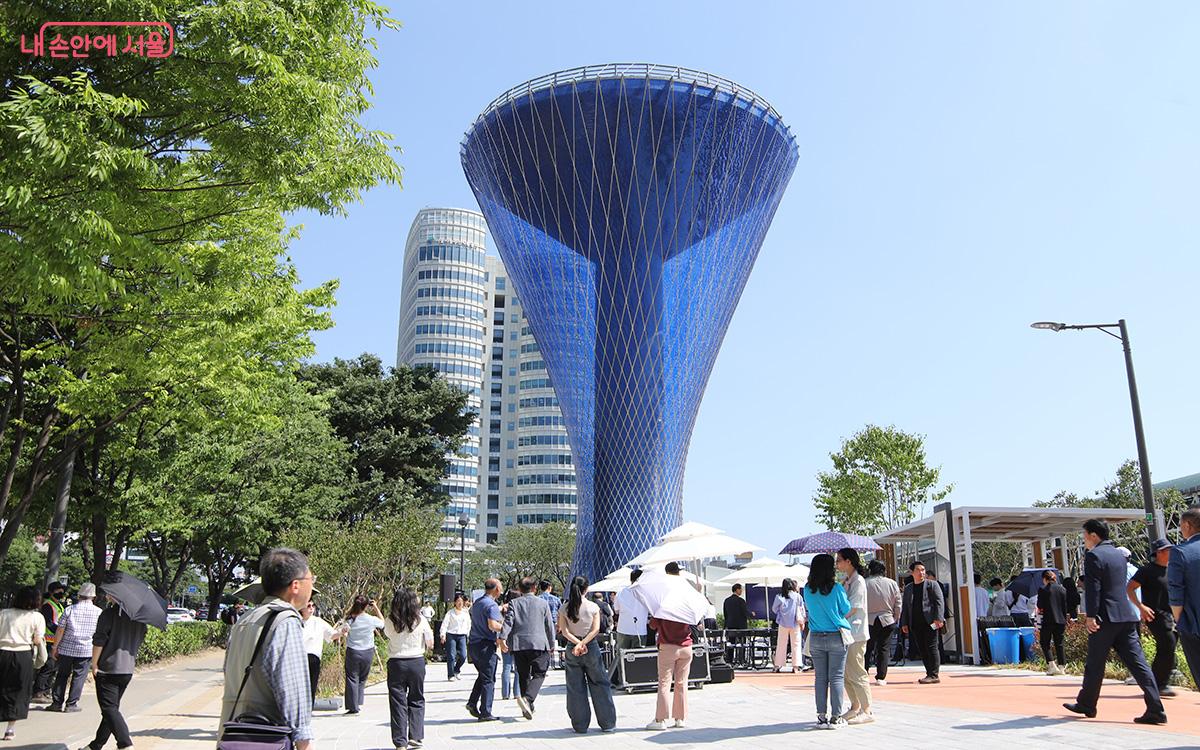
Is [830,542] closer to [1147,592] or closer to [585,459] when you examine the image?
[1147,592]

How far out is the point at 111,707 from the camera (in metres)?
8.02

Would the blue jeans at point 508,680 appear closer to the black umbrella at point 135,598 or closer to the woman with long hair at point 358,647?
the woman with long hair at point 358,647

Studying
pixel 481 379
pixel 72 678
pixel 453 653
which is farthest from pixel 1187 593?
pixel 481 379

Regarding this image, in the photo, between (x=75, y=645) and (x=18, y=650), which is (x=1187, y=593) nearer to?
(x=18, y=650)

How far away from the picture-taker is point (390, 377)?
47.9 meters

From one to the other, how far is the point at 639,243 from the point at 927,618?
29408mm

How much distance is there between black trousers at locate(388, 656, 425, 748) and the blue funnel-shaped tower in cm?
3200

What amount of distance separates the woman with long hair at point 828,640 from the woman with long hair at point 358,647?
5.36 m

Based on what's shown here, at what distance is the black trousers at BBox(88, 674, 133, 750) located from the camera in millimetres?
7926

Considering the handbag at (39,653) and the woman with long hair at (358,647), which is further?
the woman with long hair at (358,647)

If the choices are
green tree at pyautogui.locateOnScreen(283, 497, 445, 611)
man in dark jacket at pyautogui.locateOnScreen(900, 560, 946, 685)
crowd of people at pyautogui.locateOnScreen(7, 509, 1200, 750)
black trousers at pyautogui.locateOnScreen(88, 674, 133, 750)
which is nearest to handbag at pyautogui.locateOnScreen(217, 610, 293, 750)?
crowd of people at pyautogui.locateOnScreen(7, 509, 1200, 750)

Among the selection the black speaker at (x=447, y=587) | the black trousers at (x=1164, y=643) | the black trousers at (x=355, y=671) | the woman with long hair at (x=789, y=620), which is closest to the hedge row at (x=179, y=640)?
the black trousers at (x=355, y=671)

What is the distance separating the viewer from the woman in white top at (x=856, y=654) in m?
8.58

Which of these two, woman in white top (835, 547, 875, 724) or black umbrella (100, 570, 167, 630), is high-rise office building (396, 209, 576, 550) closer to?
woman in white top (835, 547, 875, 724)
